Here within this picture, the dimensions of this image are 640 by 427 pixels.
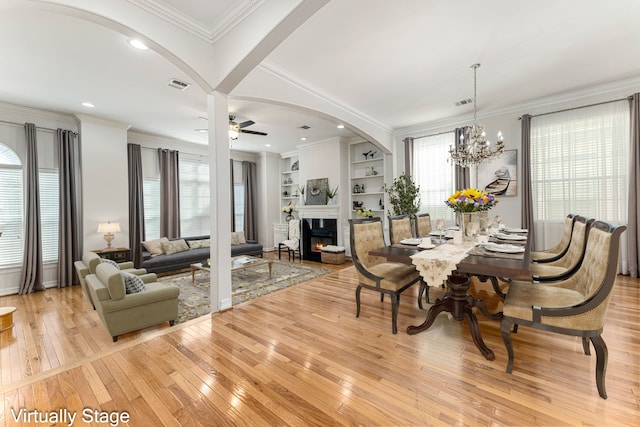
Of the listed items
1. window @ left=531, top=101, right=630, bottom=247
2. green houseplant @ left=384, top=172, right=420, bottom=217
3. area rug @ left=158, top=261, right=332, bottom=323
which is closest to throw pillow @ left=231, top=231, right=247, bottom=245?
area rug @ left=158, top=261, right=332, bottom=323

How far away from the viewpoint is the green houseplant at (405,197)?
5496 mm

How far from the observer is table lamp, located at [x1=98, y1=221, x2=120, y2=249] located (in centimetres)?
476

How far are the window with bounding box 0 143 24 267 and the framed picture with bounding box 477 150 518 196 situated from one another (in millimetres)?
8166

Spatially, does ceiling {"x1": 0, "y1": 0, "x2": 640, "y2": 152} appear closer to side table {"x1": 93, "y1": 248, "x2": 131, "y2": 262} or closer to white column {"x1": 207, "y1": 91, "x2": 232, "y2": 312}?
white column {"x1": 207, "y1": 91, "x2": 232, "y2": 312}

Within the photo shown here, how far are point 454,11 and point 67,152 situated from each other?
6.23 m

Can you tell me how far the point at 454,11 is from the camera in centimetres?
244

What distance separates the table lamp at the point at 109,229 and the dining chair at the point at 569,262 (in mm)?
6116

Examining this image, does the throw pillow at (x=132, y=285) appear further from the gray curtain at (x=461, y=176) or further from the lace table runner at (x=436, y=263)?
the gray curtain at (x=461, y=176)

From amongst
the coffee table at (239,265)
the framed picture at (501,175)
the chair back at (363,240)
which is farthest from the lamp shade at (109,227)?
the framed picture at (501,175)

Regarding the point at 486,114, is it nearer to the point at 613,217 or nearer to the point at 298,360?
the point at 613,217

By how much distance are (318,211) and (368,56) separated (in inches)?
164

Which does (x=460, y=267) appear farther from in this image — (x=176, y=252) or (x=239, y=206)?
(x=239, y=206)

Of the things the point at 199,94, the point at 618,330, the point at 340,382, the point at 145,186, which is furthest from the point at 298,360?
the point at 145,186

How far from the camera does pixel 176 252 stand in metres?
5.83
